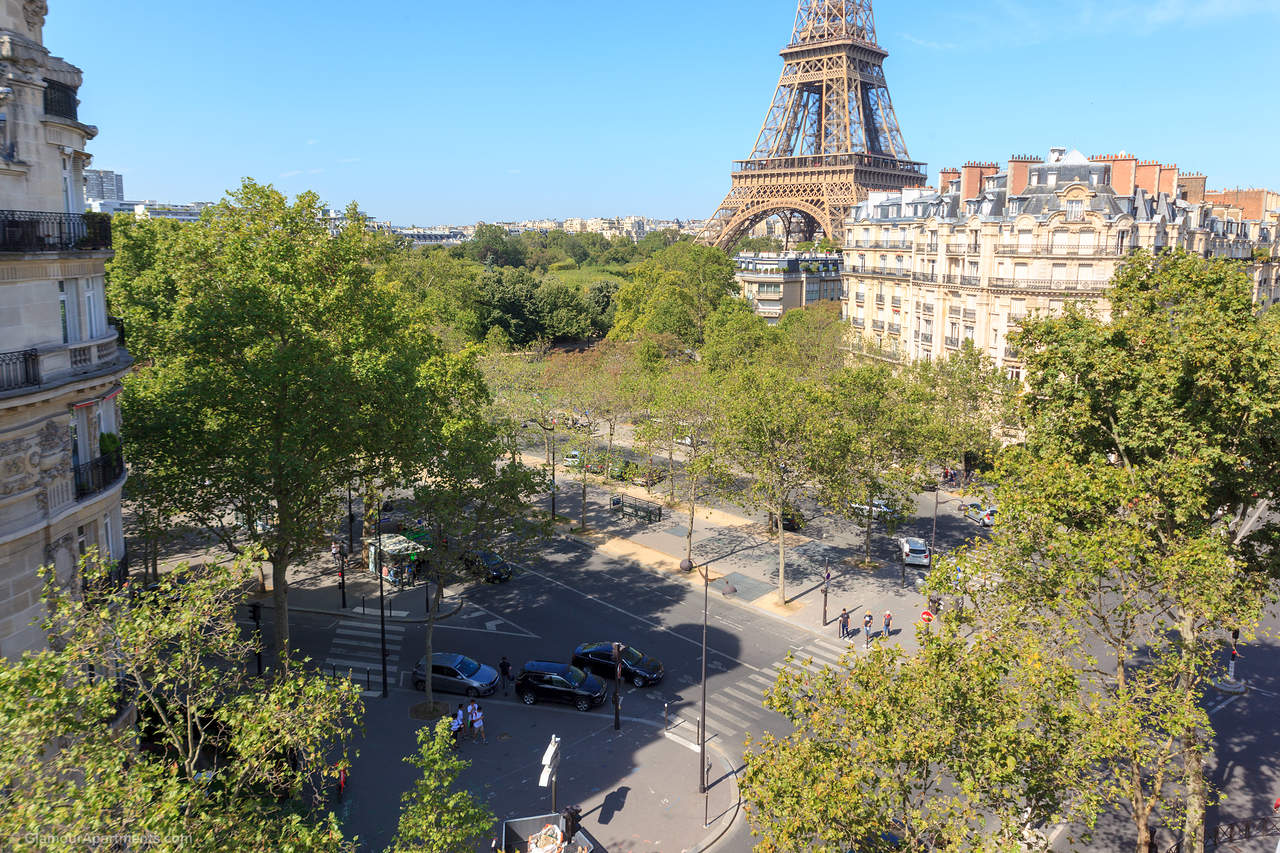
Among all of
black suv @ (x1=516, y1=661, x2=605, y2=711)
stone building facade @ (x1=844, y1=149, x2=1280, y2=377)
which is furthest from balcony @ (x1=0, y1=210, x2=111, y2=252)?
stone building facade @ (x1=844, y1=149, x2=1280, y2=377)

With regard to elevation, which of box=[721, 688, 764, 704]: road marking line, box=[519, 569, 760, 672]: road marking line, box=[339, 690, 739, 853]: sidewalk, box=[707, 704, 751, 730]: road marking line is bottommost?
box=[339, 690, 739, 853]: sidewalk

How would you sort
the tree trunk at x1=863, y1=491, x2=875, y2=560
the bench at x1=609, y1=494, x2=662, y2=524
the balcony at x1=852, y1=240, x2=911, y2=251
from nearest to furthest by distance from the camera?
the tree trunk at x1=863, y1=491, x2=875, y2=560 < the bench at x1=609, y1=494, x2=662, y2=524 < the balcony at x1=852, y1=240, x2=911, y2=251

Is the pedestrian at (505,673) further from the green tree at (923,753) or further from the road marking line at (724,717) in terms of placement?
the green tree at (923,753)

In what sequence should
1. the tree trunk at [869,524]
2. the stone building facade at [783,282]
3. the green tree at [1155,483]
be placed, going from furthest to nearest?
the stone building facade at [783,282] → the tree trunk at [869,524] → the green tree at [1155,483]

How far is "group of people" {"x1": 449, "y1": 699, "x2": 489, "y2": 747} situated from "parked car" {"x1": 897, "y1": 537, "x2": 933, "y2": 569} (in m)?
19.9

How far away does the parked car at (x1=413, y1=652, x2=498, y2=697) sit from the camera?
27.5 metres

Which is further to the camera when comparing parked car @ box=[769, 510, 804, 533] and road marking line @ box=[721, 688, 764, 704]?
parked car @ box=[769, 510, 804, 533]

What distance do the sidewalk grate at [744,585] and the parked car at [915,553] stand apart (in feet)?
20.9

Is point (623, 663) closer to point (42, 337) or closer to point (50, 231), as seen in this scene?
point (42, 337)

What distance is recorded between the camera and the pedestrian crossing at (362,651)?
28.8 metres

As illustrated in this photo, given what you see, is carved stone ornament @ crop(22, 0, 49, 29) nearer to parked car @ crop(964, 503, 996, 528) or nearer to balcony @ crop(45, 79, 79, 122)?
balcony @ crop(45, 79, 79, 122)

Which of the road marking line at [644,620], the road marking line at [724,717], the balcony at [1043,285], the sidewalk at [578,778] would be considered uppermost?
A: the balcony at [1043,285]

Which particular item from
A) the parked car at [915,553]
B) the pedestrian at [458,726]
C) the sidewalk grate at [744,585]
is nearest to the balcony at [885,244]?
the parked car at [915,553]

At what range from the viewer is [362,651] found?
30266 millimetres
